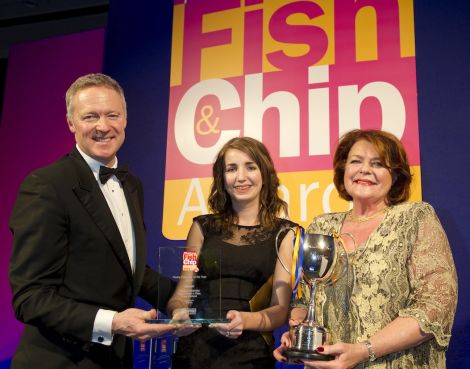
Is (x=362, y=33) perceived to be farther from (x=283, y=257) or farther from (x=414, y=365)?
(x=414, y=365)

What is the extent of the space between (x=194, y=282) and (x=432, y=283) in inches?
36.0

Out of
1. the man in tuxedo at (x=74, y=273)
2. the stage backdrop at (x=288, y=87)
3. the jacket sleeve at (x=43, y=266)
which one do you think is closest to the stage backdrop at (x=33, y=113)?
the stage backdrop at (x=288, y=87)

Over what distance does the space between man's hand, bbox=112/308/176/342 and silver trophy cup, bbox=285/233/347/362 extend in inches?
19.2

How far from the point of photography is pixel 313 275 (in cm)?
199

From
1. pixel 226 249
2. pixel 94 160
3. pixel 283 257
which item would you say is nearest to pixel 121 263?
pixel 94 160

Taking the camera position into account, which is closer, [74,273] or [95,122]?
[74,273]

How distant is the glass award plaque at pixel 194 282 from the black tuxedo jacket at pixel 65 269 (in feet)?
0.57

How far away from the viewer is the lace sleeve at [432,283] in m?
1.91

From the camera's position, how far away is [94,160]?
218 cm

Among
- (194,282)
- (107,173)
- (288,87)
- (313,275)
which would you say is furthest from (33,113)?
(313,275)

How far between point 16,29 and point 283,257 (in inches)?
200

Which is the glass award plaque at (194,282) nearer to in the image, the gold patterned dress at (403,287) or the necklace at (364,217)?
the gold patterned dress at (403,287)

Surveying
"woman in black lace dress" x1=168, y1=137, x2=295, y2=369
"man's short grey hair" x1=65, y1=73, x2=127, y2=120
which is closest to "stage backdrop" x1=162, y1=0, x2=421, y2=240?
"woman in black lace dress" x1=168, y1=137, x2=295, y2=369

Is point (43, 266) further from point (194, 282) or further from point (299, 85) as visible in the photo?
point (299, 85)
